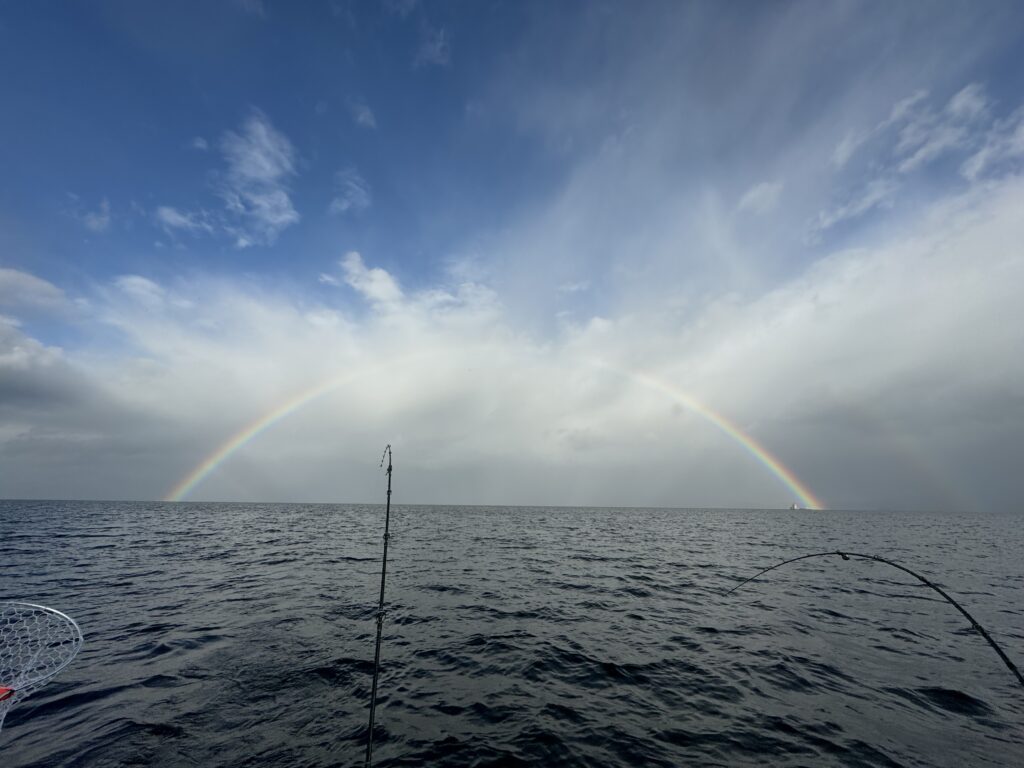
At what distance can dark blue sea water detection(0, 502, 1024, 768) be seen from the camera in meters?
8.98

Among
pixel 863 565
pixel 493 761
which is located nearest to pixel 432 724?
pixel 493 761

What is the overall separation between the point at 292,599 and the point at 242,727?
38.0ft

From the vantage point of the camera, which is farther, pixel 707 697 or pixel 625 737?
pixel 707 697

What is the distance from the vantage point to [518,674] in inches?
495

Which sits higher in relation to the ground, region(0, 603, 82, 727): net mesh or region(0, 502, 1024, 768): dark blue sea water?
region(0, 603, 82, 727): net mesh

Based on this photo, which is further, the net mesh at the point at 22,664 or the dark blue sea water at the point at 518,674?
the dark blue sea water at the point at 518,674

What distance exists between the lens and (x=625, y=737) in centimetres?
945

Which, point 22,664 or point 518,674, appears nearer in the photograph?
point 22,664

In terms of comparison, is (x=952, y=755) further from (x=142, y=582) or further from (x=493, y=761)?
(x=142, y=582)

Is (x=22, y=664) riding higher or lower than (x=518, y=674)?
higher

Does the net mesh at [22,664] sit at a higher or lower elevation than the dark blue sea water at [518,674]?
higher

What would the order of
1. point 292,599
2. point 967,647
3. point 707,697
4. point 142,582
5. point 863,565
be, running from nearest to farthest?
1. point 707,697
2. point 967,647
3. point 292,599
4. point 142,582
5. point 863,565

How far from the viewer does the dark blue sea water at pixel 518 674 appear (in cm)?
898

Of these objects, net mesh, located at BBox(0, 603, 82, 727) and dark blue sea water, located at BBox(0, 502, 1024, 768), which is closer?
net mesh, located at BBox(0, 603, 82, 727)
